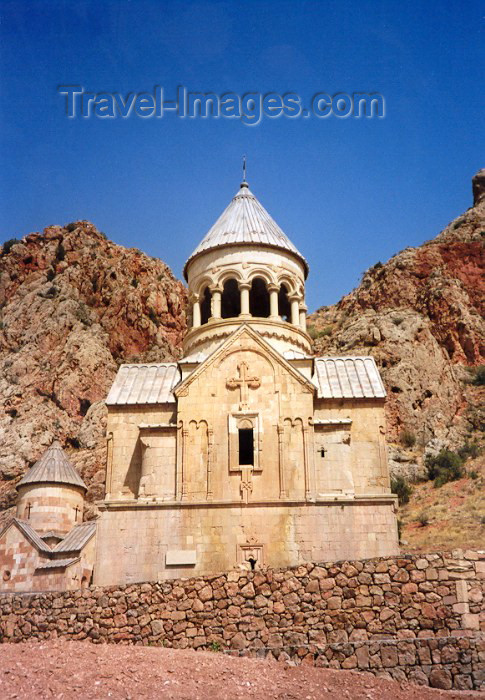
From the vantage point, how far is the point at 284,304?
17.4m

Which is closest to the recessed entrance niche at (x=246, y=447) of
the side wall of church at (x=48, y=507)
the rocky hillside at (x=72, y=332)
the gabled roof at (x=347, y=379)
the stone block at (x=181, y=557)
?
the gabled roof at (x=347, y=379)

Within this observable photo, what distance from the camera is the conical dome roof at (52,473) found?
67.3ft

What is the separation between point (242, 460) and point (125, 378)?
317 centimetres

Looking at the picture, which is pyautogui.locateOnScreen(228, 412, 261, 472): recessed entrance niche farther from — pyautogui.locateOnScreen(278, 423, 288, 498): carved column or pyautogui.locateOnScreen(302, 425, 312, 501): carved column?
pyautogui.locateOnScreen(302, 425, 312, 501): carved column

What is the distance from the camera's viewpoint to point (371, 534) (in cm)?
1337

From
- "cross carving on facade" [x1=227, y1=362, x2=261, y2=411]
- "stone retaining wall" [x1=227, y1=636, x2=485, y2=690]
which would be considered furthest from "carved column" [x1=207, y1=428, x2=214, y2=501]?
"stone retaining wall" [x1=227, y1=636, x2=485, y2=690]

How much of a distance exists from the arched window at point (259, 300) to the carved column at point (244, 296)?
115cm

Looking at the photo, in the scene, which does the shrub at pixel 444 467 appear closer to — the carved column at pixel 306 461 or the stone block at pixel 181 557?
the carved column at pixel 306 461

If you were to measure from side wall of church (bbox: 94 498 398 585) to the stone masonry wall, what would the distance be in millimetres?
5024

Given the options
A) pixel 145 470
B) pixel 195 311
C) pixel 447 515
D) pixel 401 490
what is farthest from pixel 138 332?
pixel 145 470

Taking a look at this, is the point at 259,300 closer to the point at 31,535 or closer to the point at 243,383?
the point at 243,383

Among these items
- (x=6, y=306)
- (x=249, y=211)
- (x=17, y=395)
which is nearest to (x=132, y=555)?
(x=249, y=211)

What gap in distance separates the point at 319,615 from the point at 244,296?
30.4 feet

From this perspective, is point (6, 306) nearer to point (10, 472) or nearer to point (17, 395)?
point (17, 395)
